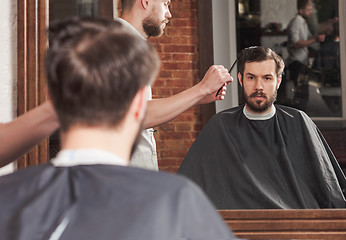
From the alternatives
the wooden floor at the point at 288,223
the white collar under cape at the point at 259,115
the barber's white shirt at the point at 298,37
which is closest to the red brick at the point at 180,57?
the white collar under cape at the point at 259,115

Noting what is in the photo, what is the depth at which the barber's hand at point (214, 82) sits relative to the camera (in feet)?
6.09

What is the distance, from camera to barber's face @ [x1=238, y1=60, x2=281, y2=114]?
76.6 inches

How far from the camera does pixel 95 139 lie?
989 millimetres

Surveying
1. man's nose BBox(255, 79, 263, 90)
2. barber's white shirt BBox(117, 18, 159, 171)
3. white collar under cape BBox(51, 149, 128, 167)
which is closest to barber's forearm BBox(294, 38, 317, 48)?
man's nose BBox(255, 79, 263, 90)

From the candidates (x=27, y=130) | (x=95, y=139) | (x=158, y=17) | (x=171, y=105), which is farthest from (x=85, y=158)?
(x=158, y=17)

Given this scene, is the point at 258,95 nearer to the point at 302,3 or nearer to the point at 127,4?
the point at 302,3

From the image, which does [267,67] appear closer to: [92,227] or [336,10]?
[336,10]

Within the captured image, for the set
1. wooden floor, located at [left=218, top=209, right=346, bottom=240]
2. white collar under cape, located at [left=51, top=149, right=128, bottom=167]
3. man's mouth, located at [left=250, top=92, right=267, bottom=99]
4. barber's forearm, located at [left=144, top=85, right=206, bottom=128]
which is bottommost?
wooden floor, located at [left=218, top=209, right=346, bottom=240]

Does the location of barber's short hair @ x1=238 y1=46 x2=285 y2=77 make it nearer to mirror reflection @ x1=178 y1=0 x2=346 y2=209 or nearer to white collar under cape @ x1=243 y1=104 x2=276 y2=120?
mirror reflection @ x1=178 y1=0 x2=346 y2=209

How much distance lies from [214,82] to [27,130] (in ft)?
2.63

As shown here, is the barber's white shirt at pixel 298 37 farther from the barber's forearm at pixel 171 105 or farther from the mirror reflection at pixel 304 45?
the barber's forearm at pixel 171 105

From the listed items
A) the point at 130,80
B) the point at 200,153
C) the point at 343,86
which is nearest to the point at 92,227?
the point at 130,80

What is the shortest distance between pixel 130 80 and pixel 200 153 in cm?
105

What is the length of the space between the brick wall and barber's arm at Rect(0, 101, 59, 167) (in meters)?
0.63
